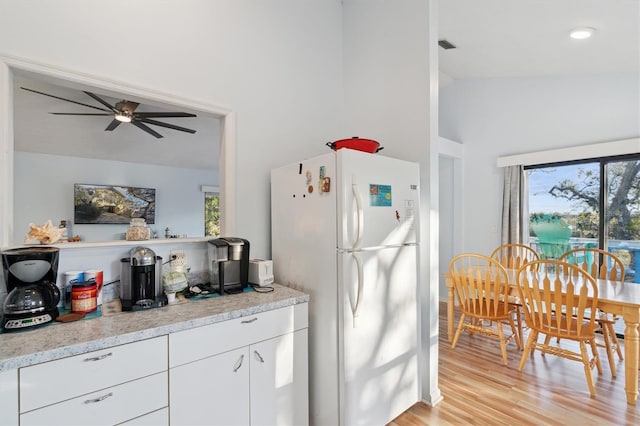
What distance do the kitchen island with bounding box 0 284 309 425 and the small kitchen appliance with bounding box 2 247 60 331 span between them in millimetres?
72

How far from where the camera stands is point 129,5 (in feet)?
5.75

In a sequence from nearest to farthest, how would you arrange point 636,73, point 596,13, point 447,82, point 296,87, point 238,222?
point 238,222
point 596,13
point 296,87
point 636,73
point 447,82

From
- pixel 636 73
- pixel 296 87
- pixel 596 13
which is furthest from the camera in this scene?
pixel 636 73

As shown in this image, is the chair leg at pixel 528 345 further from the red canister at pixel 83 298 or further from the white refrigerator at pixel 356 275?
the red canister at pixel 83 298

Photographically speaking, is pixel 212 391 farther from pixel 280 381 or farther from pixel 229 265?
pixel 229 265

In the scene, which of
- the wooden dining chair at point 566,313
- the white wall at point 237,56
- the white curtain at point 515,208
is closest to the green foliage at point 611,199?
the white curtain at point 515,208

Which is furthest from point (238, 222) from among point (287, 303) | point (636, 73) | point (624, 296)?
point (636, 73)

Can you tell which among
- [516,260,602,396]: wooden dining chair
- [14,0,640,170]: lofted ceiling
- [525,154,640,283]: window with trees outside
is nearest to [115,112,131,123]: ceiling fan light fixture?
[14,0,640,170]: lofted ceiling

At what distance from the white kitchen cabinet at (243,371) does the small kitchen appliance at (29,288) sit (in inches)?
22.1

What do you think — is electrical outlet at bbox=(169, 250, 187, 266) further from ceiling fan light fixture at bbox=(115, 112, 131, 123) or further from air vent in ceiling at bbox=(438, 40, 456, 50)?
air vent in ceiling at bbox=(438, 40, 456, 50)

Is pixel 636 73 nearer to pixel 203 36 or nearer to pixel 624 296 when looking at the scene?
pixel 624 296

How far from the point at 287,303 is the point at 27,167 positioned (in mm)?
5407

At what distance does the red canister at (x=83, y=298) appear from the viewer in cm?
143

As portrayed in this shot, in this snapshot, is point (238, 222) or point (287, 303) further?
Result: point (238, 222)
